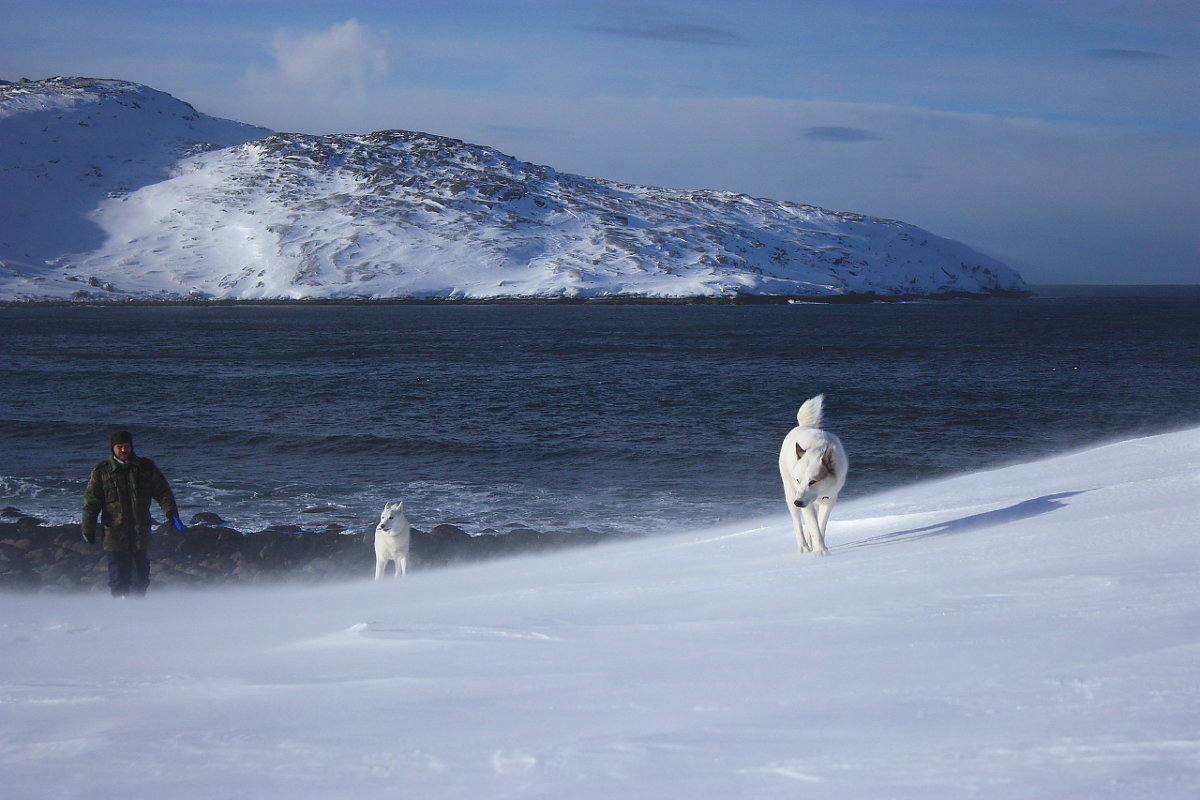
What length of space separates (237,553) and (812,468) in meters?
12.0

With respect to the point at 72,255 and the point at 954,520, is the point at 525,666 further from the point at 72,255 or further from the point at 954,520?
the point at 72,255

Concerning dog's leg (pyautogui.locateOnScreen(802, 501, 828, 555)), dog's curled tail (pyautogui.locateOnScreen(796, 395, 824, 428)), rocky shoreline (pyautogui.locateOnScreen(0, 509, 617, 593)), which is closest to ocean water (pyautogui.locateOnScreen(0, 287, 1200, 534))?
rocky shoreline (pyautogui.locateOnScreen(0, 509, 617, 593))

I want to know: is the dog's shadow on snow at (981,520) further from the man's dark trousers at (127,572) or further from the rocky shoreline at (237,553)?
the rocky shoreline at (237,553)

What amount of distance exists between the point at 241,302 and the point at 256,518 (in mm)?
154030

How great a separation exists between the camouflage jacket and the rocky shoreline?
5.67 m

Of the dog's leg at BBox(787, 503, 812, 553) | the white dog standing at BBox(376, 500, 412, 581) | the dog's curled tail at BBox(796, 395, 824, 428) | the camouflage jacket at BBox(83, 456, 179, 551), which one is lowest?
the white dog standing at BBox(376, 500, 412, 581)

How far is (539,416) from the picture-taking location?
123ft

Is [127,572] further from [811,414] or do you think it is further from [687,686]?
[687,686]

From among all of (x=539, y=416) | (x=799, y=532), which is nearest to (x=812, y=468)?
(x=799, y=532)

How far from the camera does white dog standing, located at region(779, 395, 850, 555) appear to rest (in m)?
8.91

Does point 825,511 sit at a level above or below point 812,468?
below

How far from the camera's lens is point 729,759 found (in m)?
3.97

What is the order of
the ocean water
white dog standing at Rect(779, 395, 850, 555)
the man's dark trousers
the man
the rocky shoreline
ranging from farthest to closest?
the ocean water → the rocky shoreline → the man's dark trousers → the man → white dog standing at Rect(779, 395, 850, 555)

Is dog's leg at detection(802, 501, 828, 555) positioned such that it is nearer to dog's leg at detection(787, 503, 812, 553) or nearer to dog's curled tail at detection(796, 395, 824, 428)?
dog's leg at detection(787, 503, 812, 553)
